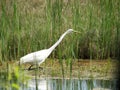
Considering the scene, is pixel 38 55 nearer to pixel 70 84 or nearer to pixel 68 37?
pixel 68 37

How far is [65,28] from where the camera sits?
378 inches

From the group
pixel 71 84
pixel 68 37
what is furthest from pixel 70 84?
pixel 68 37

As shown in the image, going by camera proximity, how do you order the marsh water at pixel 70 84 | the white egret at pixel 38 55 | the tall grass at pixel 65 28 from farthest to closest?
the tall grass at pixel 65 28 → the white egret at pixel 38 55 → the marsh water at pixel 70 84

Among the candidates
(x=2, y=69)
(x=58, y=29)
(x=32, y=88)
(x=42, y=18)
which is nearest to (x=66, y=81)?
(x=32, y=88)

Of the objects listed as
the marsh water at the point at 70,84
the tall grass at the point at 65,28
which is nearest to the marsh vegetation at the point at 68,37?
the tall grass at the point at 65,28

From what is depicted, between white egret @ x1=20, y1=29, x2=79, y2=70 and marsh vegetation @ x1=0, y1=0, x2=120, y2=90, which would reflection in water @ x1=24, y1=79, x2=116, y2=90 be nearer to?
marsh vegetation @ x1=0, y1=0, x2=120, y2=90

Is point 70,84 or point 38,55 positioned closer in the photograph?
point 70,84

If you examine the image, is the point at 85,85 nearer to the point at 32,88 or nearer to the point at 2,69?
the point at 32,88

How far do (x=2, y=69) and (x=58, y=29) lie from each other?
4.89 ft

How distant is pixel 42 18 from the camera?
11.1 m

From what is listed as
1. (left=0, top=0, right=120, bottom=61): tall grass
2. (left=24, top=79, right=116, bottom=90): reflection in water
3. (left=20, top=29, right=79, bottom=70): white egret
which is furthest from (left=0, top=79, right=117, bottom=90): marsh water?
(left=0, top=0, right=120, bottom=61): tall grass

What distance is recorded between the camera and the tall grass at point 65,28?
327 inches

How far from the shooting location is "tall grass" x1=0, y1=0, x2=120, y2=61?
27.3 ft

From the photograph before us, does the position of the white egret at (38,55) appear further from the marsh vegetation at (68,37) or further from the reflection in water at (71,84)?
the reflection in water at (71,84)
